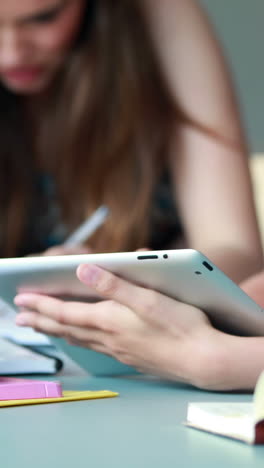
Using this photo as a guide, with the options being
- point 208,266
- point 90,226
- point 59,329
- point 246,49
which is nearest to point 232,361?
point 208,266

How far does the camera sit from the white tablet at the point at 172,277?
50cm

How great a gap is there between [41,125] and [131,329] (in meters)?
1.00

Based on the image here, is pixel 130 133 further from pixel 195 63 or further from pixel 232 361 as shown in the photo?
pixel 232 361

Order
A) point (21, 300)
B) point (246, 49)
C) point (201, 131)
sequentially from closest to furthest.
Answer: point (21, 300) < point (201, 131) < point (246, 49)

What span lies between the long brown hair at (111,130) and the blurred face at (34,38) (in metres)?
0.06

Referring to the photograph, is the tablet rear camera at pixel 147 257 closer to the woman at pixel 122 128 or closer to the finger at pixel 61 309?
the finger at pixel 61 309

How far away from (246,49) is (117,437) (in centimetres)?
269

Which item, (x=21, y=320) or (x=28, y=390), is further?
(x=21, y=320)

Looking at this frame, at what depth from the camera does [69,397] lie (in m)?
0.52

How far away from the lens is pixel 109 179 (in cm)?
137

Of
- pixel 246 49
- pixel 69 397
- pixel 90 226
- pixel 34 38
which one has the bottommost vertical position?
pixel 90 226

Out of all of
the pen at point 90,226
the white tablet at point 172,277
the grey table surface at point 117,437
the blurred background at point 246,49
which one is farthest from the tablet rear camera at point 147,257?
the blurred background at point 246,49

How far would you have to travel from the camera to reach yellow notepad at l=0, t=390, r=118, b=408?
49 cm

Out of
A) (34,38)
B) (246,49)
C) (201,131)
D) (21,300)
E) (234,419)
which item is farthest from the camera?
(246,49)
